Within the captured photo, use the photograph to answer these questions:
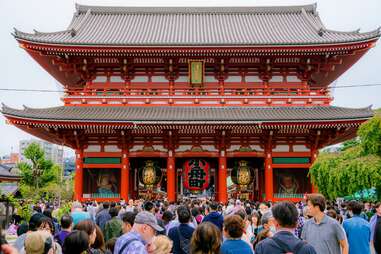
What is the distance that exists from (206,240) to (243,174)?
Result: 20.0 metres

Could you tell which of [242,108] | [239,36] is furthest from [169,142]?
[239,36]

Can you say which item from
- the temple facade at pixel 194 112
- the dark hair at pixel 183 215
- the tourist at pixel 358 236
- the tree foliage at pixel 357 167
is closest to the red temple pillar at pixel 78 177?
the temple facade at pixel 194 112

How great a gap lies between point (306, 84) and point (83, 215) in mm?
17422

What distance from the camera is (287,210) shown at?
15.6ft

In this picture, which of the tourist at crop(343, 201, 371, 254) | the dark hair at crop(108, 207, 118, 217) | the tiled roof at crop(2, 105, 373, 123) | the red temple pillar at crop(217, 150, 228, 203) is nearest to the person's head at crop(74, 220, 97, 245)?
the dark hair at crop(108, 207, 118, 217)

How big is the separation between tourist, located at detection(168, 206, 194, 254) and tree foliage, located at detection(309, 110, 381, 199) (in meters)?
11.9

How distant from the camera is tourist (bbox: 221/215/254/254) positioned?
5133mm

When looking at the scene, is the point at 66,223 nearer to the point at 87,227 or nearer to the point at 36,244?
the point at 87,227

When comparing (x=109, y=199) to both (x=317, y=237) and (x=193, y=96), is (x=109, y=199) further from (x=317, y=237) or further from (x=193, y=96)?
(x=317, y=237)

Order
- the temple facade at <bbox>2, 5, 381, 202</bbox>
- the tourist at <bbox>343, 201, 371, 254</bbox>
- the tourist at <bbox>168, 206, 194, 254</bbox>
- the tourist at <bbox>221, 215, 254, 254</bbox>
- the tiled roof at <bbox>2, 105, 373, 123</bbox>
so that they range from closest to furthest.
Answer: the tourist at <bbox>221, 215, 254, 254</bbox> < the tourist at <bbox>168, 206, 194, 254</bbox> < the tourist at <bbox>343, 201, 371, 254</bbox> < the tiled roof at <bbox>2, 105, 373, 123</bbox> < the temple facade at <bbox>2, 5, 381, 202</bbox>

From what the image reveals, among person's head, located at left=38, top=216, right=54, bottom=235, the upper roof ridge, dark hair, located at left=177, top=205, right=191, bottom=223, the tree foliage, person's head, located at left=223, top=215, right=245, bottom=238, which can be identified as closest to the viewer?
person's head, located at left=223, top=215, right=245, bottom=238

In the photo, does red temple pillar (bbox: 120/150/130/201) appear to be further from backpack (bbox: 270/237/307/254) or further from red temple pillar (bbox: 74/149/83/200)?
backpack (bbox: 270/237/307/254)

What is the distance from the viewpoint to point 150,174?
2434cm

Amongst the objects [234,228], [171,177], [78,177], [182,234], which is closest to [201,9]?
[171,177]
